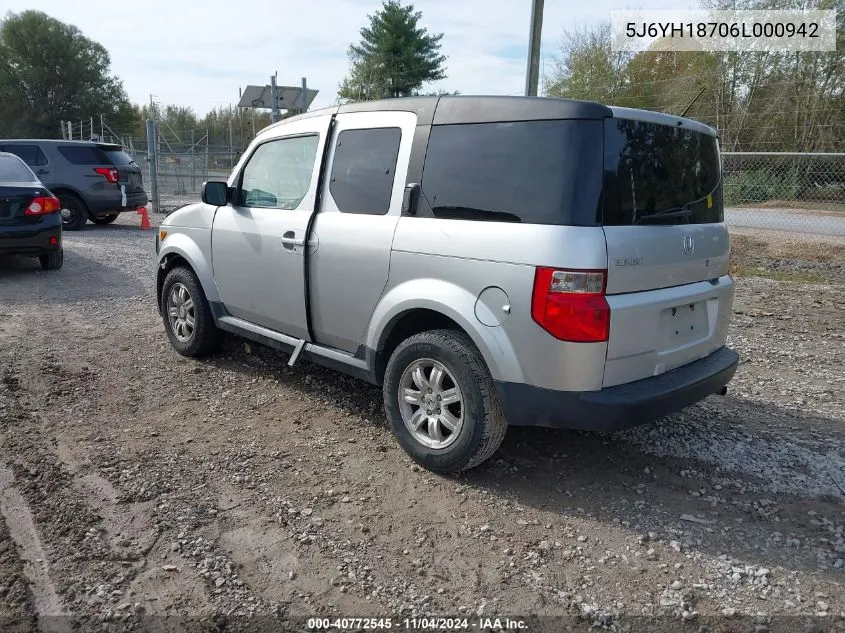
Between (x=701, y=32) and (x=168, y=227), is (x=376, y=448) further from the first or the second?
(x=701, y=32)

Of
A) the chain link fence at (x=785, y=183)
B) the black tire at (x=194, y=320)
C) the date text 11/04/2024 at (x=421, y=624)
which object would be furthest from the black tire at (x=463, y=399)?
the chain link fence at (x=785, y=183)

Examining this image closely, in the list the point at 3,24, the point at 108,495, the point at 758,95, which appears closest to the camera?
the point at 108,495

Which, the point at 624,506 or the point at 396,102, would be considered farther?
the point at 396,102

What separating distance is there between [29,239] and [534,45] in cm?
739

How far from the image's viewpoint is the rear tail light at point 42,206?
8.58 meters

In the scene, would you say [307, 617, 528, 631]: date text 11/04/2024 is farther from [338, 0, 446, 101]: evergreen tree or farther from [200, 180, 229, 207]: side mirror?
[338, 0, 446, 101]: evergreen tree

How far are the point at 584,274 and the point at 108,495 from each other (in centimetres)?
259

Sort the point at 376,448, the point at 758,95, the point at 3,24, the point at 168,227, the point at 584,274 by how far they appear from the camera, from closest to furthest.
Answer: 1. the point at 584,274
2. the point at 376,448
3. the point at 168,227
4. the point at 758,95
5. the point at 3,24

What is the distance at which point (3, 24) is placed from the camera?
5566 cm

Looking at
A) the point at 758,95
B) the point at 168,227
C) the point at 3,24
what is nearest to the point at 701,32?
the point at 758,95

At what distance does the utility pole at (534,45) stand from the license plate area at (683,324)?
6571 mm

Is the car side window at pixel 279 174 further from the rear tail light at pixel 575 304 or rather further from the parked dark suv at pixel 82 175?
the parked dark suv at pixel 82 175

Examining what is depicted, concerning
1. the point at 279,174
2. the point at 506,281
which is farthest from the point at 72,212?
the point at 506,281

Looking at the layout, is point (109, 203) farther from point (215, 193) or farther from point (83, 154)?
point (215, 193)
